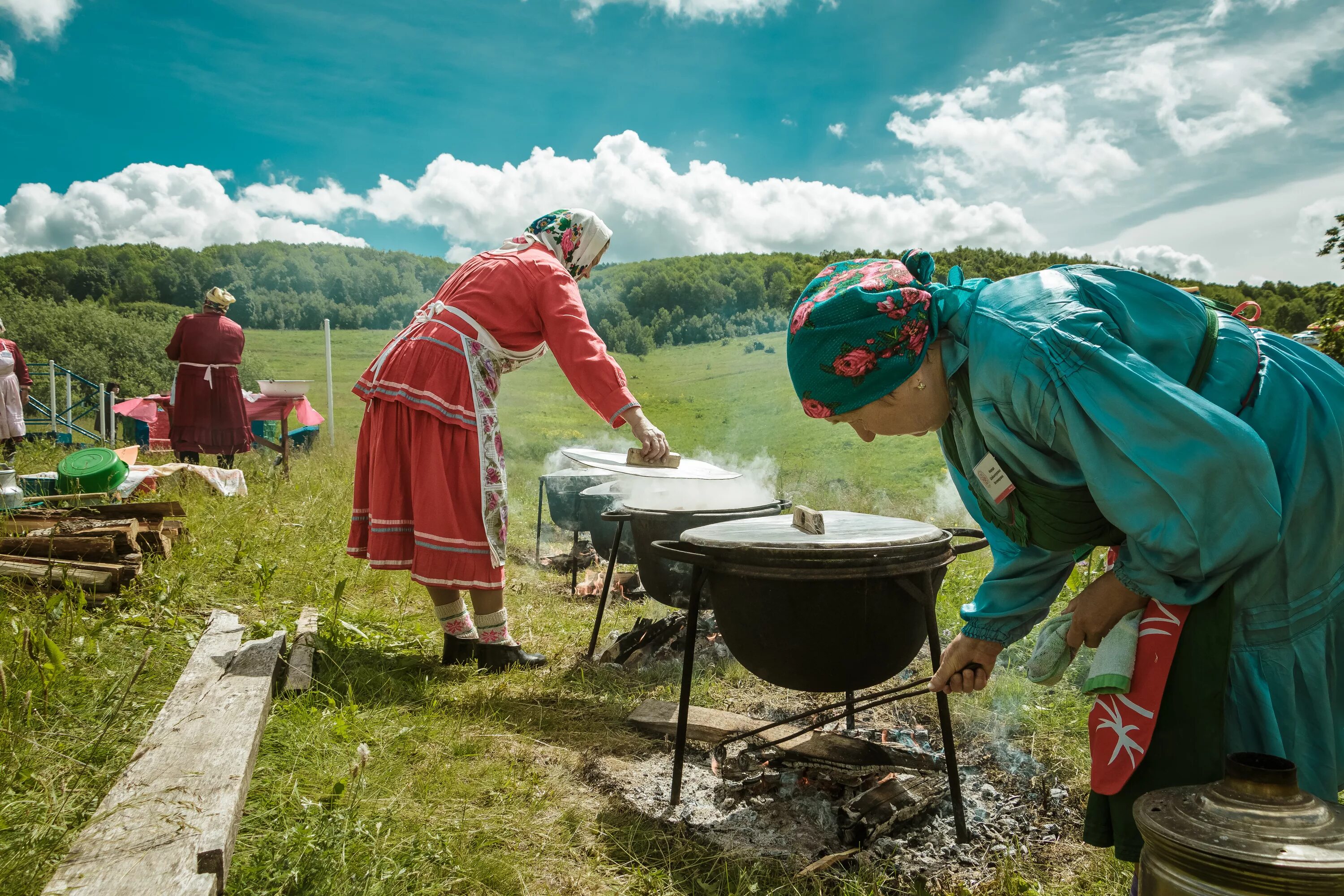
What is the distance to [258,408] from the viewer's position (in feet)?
34.3

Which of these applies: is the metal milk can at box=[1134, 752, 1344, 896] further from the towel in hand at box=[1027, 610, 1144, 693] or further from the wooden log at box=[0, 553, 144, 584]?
the wooden log at box=[0, 553, 144, 584]

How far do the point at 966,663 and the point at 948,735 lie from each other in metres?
0.99

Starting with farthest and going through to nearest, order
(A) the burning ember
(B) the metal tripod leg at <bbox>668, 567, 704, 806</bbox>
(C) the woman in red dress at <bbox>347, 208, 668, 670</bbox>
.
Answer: (A) the burning ember → (C) the woman in red dress at <bbox>347, 208, 668, 670</bbox> → (B) the metal tripod leg at <bbox>668, 567, 704, 806</bbox>

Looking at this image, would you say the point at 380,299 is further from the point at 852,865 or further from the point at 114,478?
the point at 852,865

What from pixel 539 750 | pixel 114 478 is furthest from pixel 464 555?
pixel 114 478

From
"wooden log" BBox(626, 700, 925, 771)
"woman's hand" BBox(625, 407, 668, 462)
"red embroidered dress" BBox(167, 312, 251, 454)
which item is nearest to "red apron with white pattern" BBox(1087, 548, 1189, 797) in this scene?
"wooden log" BBox(626, 700, 925, 771)

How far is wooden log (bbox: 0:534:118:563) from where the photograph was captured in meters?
4.06

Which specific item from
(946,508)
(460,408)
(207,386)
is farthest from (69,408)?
(946,508)

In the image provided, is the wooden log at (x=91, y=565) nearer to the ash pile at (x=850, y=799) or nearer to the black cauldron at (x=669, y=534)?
the black cauldron at (x=669, y=534)

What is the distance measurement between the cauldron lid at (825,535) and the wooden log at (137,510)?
4144 mm

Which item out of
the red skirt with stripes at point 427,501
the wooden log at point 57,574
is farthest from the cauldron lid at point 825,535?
the wooden log at point 57,574

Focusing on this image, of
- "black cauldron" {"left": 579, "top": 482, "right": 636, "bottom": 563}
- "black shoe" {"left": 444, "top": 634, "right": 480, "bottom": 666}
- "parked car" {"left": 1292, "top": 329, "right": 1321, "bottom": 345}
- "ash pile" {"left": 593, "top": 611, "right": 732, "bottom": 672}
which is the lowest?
"ash pile" {"left": 593, "top": 611, "right": 732, "bottom": 672}

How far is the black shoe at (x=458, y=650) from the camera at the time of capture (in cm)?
376

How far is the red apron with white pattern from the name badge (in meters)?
0.29
